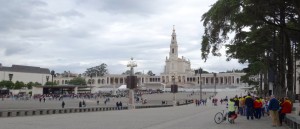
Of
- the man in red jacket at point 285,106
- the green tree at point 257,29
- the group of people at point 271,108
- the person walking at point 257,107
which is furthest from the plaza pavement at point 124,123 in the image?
the green tree at point 257,29

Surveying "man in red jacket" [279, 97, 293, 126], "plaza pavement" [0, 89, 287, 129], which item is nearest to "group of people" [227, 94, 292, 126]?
"man in red jacket" [279, 97, 293, 126]

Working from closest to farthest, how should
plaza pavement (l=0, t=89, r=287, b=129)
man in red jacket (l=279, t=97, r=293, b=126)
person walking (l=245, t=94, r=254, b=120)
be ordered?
plaza pavement (l=0, t=89, r=287, b=129) < man in red jacket (l=279, t=97, r=293, b=126) < person walking (l=245, t=94, r=254, b=120)

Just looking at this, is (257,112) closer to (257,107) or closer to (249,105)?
(257,107)

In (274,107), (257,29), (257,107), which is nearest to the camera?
(274,107)

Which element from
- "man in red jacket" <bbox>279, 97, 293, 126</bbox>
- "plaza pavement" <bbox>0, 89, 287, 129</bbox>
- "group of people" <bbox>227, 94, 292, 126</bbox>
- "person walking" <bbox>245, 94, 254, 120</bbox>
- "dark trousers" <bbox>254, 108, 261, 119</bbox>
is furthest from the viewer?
"dark trousers" <bbox>254, 108, 261, 119</bbox>

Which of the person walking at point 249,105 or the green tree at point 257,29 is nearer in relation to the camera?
the green tree at point 257,29

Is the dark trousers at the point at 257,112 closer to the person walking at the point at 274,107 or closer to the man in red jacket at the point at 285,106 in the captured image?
the man in red jacket at the point at 285,106

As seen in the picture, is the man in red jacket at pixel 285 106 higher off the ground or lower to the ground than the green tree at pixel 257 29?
lower

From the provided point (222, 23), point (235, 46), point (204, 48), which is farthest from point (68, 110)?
point (222, 23)

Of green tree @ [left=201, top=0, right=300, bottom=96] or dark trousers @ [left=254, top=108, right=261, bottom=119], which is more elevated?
green tree @ [left=201, top=0, right=300, bottom=96]

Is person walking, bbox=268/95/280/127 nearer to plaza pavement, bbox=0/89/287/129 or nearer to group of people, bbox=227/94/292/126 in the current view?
group of people, bbox=227/94/292/126

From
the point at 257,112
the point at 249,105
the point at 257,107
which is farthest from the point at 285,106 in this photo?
the point at 257,112

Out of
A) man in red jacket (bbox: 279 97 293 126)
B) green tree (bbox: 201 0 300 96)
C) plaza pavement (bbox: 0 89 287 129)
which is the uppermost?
green tree (bbox: 201 0 300 96)

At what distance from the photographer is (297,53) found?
31609mm
